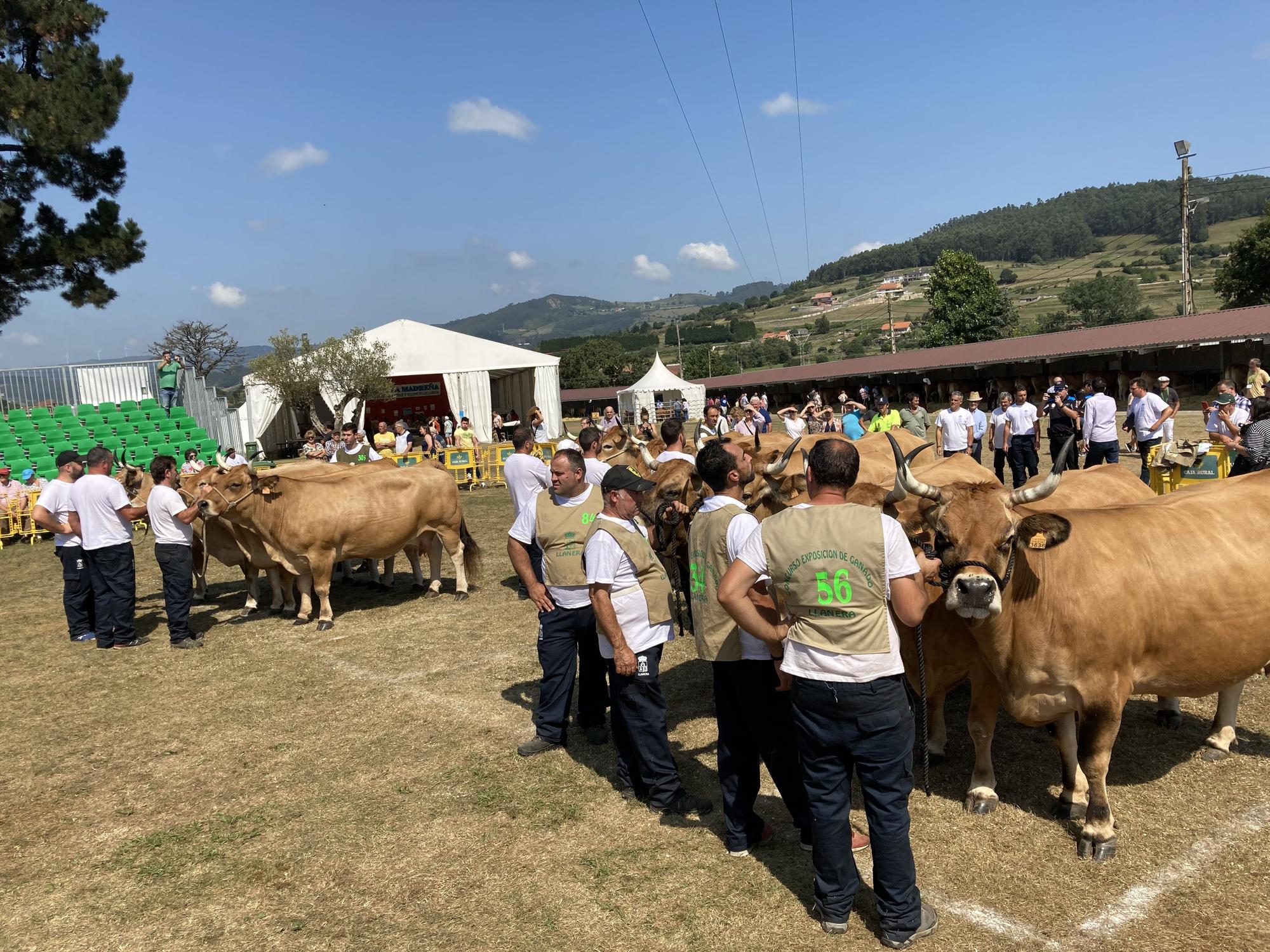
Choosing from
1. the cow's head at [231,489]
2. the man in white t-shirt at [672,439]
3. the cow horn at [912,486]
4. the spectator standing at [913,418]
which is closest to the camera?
the cow horn at [912,486]

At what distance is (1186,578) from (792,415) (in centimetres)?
1327

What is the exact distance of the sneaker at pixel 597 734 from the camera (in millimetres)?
6156

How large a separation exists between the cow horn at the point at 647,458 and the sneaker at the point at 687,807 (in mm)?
3201

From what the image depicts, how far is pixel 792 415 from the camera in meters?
17.8

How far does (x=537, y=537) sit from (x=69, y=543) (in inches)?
244

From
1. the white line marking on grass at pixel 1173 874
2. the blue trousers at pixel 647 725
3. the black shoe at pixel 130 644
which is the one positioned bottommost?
the white line marking on grass at pixel 1173 874

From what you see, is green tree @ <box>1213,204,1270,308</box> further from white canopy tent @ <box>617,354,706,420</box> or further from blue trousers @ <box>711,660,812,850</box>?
blue trousers @ <box>711,660,812,850</box>

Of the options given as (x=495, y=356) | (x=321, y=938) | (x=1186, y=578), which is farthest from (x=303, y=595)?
(x=495, y=356)

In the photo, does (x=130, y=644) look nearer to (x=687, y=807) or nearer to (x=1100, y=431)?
(x=687, y=807)

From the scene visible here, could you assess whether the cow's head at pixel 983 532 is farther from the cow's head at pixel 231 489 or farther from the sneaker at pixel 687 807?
the cow's head at pixel 231 489

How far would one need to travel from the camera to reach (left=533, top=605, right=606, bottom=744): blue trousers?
576 centimetres

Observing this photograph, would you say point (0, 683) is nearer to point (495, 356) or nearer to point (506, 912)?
point (506, 912)

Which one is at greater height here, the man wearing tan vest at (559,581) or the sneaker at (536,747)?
the man wearing tan vest at (559,581)

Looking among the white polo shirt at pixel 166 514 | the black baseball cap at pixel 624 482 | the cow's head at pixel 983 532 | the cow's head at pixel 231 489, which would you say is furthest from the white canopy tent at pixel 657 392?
the cow's head at pixel 983 532
